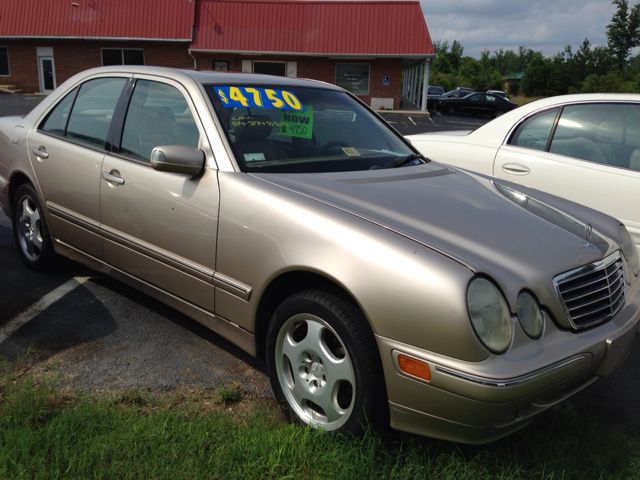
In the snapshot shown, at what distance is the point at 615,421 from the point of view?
2912 millimetres

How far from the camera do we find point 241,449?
7.79 ft

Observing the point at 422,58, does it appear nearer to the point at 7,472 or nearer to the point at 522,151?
the point at 522,151

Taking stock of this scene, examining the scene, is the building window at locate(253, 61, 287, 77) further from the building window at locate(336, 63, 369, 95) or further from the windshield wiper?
the windshield wiper

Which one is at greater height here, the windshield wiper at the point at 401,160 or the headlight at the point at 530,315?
the windshield wiper at the point at 401,160

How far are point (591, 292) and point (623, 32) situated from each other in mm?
64386

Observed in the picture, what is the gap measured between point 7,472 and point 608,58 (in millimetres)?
60090

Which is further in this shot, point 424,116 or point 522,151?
point 424,116

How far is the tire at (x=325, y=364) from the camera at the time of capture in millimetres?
2275

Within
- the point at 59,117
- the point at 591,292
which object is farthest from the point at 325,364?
the point at 59,117

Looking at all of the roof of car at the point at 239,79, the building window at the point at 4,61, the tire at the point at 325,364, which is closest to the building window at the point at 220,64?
the building window at the point at 4,61

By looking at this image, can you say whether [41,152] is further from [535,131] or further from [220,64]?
[220,64]

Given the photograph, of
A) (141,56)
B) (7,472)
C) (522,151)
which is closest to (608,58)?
(141,56)

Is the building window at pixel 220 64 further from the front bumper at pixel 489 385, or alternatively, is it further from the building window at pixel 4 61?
the front bumper at pixel 489 385

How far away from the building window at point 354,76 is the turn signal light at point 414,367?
28191 millimetres
